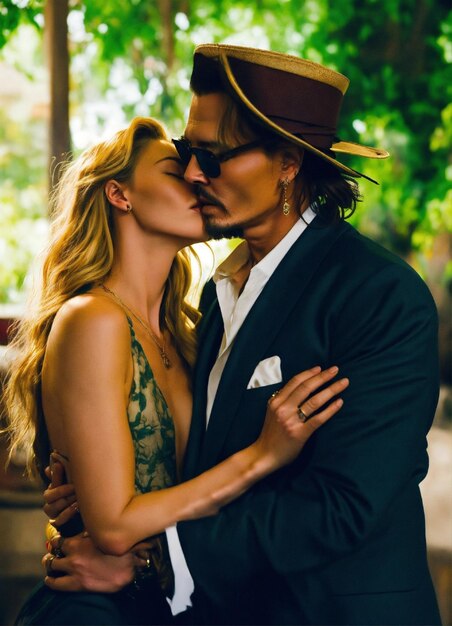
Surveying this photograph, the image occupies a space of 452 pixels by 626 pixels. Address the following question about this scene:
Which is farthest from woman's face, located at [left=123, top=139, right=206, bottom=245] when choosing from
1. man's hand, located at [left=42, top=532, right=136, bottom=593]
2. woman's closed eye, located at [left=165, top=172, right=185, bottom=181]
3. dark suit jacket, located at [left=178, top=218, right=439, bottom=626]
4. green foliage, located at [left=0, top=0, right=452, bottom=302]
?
green foliage, located at [left=0, top=0, right=452, bottom=302]

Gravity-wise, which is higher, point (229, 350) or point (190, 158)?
point (190, 158)

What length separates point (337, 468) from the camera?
1661 mm

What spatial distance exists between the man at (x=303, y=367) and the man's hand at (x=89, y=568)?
0.16 meters

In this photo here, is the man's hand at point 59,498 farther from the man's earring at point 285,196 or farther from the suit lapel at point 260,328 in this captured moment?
the man's earring at point 285,196

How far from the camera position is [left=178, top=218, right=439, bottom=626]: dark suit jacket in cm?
167

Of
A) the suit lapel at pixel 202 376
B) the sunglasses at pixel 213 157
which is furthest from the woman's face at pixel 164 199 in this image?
the suit lapel at pixel 202 376

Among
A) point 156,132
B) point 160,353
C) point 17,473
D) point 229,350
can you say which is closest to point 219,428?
point 229,350

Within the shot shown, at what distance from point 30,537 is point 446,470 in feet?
9.30

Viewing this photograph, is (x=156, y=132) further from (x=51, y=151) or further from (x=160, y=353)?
(x=51, y=151)

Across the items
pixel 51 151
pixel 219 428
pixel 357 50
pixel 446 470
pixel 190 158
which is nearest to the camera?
pixel 219 428

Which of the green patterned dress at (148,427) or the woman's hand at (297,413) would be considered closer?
the woman's hand at (297,413)

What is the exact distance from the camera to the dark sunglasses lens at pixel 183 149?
2018mm

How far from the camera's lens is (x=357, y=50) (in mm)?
4844

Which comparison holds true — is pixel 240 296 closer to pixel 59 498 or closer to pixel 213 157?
pixel 213 157
